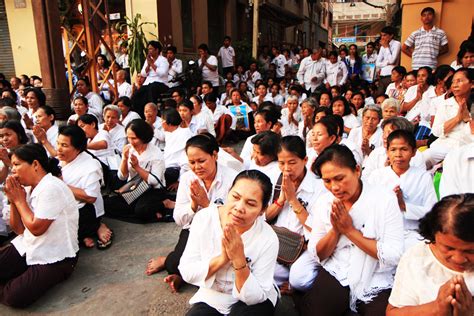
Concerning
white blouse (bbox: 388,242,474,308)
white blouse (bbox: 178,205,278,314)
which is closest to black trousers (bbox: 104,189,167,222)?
white blouse (bbox: 178,205,278,314)

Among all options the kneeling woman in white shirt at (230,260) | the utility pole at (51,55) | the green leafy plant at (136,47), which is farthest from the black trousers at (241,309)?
the green leafy plant at (136,47)

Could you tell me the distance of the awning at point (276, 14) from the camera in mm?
16620

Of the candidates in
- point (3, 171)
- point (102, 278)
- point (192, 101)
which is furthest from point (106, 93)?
point (102, 278)

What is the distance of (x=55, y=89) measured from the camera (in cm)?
614

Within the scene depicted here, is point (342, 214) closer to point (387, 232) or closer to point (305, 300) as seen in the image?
point (387, 232)

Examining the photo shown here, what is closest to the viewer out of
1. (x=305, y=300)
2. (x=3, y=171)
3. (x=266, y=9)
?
(x=305, y=300)

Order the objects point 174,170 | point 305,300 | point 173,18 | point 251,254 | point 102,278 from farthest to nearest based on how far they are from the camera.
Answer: point 173,18
point 174,170
point 102,278
point 305,300
point 251,254

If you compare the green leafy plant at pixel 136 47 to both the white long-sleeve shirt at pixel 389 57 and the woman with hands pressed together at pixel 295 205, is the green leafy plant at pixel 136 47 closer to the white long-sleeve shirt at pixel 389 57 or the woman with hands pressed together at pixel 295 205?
the white long-sleeve shirt at pixel 389 57

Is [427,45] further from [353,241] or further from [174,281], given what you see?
[174,281]

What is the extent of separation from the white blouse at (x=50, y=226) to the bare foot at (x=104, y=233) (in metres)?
0.73

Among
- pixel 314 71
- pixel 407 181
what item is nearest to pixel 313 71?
pixel 314 71

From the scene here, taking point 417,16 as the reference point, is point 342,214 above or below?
below

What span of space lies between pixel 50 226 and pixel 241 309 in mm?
1669

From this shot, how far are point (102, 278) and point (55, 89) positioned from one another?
404 cm
